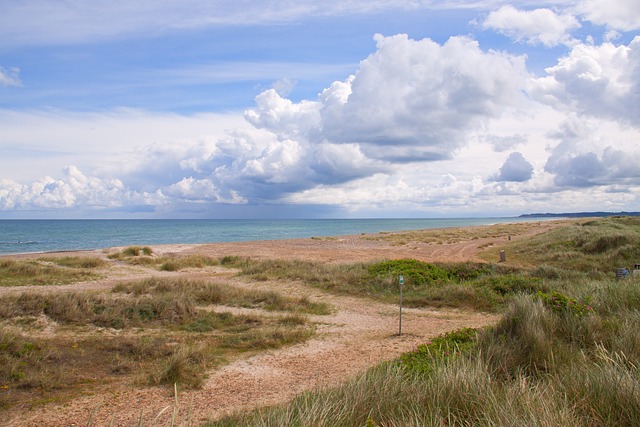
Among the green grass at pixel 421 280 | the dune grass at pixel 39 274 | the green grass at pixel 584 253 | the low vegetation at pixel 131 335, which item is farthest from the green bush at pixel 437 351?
the dune grass at pixel 39 274

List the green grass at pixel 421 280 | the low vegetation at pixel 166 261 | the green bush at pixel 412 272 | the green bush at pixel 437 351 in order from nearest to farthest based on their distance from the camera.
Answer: the green bush at pixel 437 351, the green grass at pixel 421 280, the green bush at pixel 412 272, the low vegetation at pixel 166 261

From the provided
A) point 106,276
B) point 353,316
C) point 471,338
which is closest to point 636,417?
point 471,338

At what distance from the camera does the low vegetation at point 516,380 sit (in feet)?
11.9

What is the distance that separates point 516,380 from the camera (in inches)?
174

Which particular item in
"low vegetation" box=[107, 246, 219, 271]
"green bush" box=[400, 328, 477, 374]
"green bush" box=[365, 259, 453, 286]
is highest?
"green bush" box=[400, 328, 477, 374]

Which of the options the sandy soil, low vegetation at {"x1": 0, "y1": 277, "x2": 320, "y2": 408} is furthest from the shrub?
low vegetation at {"x1": 0, "y1": 277, "x2": 320, "y2": 408}

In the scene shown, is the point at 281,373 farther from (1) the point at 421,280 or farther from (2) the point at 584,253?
(2) the point at 584,253

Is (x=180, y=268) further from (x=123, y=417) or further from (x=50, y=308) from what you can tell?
(x=123, y=417)

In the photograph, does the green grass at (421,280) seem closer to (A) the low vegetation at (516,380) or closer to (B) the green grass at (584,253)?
(B) the green grass at (584,253)

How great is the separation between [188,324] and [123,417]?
581cm

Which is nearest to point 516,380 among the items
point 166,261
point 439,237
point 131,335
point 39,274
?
point 131,335

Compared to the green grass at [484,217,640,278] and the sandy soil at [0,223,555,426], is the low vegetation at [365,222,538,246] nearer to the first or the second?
the green grass at [484,217,640,278]

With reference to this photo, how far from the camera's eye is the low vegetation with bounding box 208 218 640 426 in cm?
363

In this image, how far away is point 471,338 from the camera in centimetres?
813
